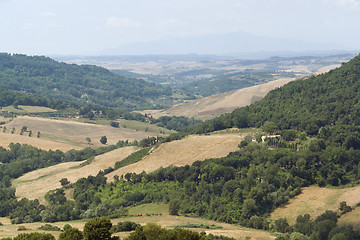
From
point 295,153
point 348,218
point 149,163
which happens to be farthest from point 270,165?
point 149,163

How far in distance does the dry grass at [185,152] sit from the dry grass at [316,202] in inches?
1302

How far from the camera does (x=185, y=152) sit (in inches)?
4823

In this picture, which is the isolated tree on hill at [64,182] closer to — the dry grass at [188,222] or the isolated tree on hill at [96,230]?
the dry grass at [188,222]

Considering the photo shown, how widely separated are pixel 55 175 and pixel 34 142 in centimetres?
5318

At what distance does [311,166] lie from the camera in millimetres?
92750

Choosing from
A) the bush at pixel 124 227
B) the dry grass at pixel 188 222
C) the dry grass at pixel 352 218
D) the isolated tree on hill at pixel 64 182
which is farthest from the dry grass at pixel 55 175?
the dry grass at pixel 352 218

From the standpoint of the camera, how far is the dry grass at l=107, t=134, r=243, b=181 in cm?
11562

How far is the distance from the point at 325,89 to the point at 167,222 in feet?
291

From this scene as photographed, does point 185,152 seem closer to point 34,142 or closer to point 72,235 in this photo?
point 72,235

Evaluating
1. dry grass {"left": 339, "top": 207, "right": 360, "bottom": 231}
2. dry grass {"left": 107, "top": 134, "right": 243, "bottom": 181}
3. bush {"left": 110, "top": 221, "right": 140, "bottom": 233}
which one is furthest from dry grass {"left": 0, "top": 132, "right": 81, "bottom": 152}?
dry grass {"left": 339, "top": 207, "right": 360, "bottom": 231}

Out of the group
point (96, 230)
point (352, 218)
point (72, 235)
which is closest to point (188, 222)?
point (352, 218)

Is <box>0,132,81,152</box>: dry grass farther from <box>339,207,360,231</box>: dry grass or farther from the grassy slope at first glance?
<box>339,207,360,231</box>: dry grass

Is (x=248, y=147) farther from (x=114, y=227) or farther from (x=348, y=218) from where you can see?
(x=114, y=227)

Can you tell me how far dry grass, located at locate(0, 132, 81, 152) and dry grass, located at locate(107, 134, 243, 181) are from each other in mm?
67416
